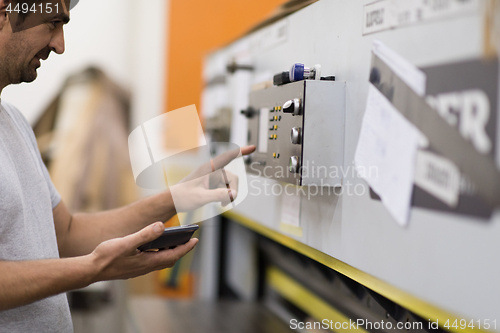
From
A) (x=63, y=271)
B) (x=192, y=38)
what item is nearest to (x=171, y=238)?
(x=63, y=271)

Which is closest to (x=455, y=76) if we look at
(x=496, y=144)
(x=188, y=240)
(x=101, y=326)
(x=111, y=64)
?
(x=496, y=144)

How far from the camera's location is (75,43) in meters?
2.97

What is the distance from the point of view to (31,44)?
860 millimetres

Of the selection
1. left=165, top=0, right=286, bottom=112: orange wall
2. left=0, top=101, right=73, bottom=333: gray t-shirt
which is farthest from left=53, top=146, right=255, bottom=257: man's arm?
left=165, top=0, right=286, bottom=112: orange wall

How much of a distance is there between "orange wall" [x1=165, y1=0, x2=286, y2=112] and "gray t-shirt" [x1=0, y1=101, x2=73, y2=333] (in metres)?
1.55

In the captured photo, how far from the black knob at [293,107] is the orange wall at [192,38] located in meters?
1.67

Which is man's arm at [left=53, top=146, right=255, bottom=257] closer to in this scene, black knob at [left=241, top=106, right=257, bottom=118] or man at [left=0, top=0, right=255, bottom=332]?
man at [left=0, top=0, right=255, bottom=332]

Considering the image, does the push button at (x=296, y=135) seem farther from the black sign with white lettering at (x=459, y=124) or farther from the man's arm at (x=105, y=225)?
the man's arm at (x=105, y=225)

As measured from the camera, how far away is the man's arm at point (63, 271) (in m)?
0.74

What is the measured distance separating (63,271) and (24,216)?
0.19 m

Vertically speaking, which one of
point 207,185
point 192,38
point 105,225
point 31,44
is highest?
point 192,38

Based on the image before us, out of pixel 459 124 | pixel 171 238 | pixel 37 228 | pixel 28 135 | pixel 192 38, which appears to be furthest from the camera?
pixel 192 38

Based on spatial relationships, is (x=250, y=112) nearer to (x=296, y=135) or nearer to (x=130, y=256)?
(x=296, y=135)

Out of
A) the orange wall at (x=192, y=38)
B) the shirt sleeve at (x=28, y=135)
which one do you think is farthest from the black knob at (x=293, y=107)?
the orange wall at (x=192, y=38)
